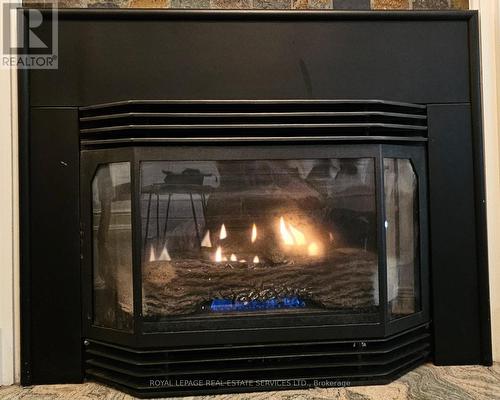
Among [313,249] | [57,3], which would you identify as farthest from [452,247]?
[57,3]

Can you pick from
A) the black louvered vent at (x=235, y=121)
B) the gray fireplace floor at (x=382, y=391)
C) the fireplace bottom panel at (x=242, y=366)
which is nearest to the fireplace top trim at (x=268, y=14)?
the black louvered vent at (x=235, y=121)

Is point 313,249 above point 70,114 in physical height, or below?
below

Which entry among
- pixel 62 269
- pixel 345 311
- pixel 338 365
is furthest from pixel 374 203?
pixel 62 269

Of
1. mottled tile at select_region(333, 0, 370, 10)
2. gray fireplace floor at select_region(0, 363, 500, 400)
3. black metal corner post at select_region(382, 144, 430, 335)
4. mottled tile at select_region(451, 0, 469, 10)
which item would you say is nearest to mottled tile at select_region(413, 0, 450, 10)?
mottled tile at select_region(451, 0, 469, 10)

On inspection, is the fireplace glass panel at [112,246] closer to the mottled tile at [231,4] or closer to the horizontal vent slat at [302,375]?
the horizontal vent slat at [302,375]

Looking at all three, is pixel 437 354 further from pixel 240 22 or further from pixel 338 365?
pixel 240 22

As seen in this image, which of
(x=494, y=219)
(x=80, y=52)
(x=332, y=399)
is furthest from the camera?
(x=494, y=219)

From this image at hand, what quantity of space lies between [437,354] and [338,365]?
0.34 metres

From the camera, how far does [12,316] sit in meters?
1.33

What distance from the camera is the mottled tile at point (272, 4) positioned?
4.73 feet

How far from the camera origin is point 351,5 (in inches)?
57.1

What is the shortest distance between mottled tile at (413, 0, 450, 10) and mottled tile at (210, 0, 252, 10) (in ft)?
1.74

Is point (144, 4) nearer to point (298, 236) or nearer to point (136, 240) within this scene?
point (136, 240)

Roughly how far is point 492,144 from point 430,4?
483 millimetres
